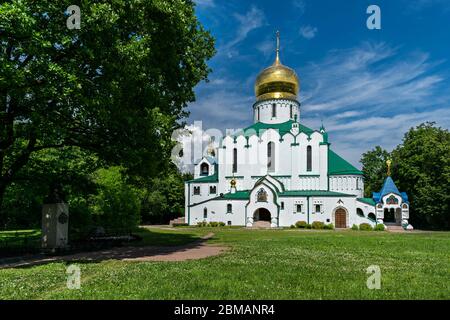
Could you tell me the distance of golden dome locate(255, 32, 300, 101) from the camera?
171ft

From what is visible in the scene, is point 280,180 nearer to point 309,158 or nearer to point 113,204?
point 309,158

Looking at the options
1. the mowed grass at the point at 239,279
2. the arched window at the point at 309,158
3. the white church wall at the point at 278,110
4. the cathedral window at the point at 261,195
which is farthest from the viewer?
the white church wall at the point at 278,110

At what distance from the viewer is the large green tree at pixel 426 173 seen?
39691mm

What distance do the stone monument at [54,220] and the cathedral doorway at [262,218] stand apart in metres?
29.4

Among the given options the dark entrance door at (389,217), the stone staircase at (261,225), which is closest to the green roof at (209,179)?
the stone staircase at (261,225)

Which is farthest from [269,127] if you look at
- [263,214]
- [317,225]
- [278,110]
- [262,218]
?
[317,225]

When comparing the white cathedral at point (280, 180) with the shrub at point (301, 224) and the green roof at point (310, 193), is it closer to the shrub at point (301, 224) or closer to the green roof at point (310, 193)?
the green roof at point (310, 193)

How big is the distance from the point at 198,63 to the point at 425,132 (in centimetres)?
3894

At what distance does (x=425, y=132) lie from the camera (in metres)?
46.0

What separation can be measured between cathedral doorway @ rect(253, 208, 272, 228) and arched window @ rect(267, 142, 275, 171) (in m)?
5.98

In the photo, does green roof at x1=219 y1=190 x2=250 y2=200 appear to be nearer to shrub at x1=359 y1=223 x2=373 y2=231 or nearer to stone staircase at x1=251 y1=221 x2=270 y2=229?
stone staircase at x1=251 y1=221 x2=270 y2=229

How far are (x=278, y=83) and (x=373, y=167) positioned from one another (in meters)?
21.0

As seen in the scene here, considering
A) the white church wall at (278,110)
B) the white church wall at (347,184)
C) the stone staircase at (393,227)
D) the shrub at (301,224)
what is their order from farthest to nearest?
1. the white church wall at (278,110)
2. the white church wall at (347,184)
3. the shrub at (301,224)
4. the stone staircase at (393,227)
